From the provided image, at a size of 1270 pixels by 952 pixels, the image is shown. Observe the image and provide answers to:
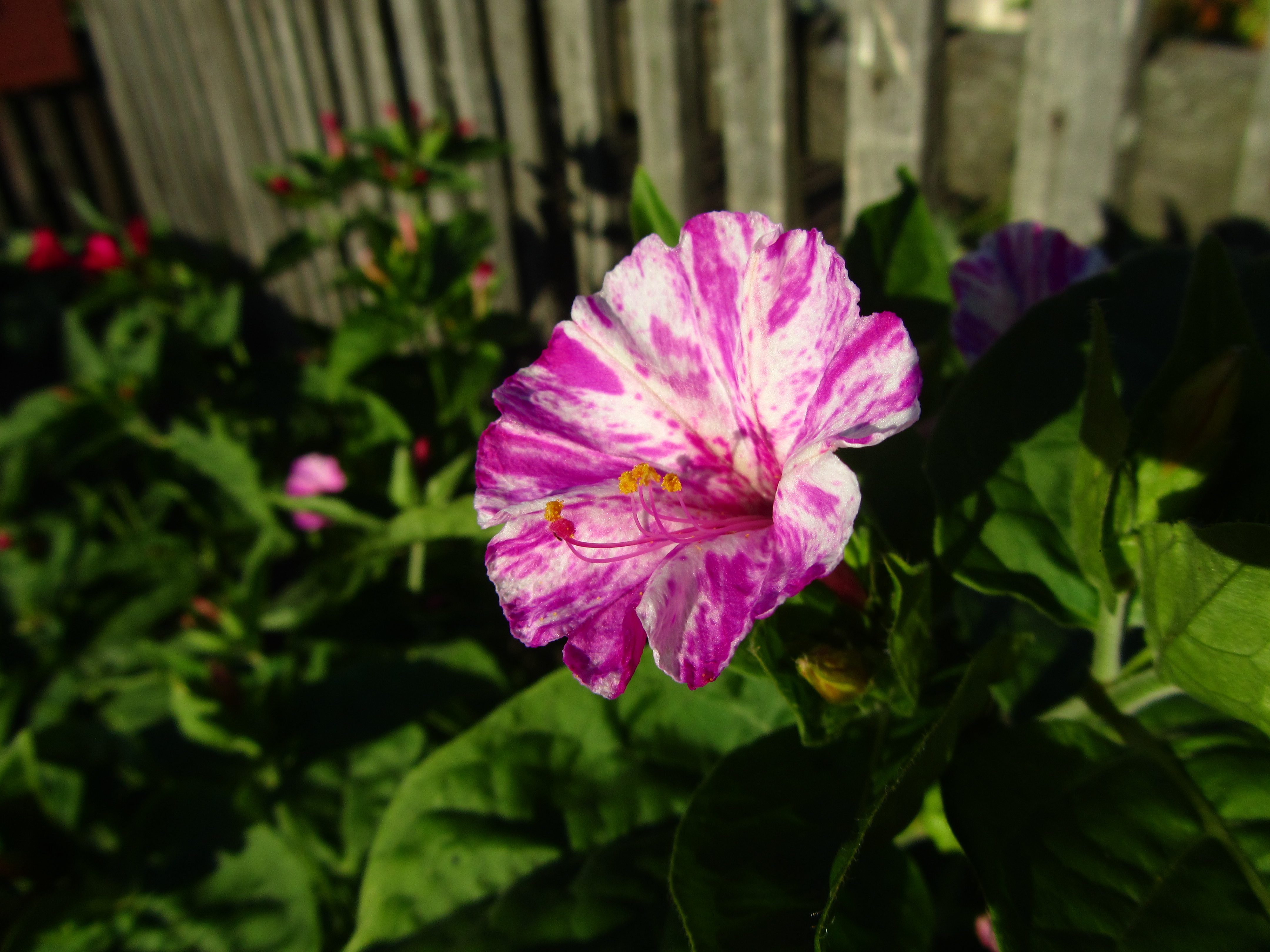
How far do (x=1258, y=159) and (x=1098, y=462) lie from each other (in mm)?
1783

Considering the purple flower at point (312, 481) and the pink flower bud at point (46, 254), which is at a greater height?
the pink flower bud at point (46, 254)

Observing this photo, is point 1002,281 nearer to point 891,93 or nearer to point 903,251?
point 903,251

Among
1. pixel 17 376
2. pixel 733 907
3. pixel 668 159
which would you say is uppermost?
pixel 668 159

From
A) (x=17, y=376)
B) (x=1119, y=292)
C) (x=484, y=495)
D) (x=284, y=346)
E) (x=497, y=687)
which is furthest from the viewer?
(x=17, y=376)

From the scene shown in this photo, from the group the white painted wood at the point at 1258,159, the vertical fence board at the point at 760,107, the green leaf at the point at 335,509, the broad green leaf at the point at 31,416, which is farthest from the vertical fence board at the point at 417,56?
the white painted wood at the point at 1258,159

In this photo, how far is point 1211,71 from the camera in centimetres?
300

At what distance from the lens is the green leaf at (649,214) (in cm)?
96

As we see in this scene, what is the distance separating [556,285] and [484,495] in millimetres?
2888

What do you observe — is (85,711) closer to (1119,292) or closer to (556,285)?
(556,285)

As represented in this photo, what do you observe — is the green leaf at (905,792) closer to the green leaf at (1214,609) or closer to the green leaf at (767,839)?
the green leaf at (767,839)

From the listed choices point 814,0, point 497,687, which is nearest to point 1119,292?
point 497,687

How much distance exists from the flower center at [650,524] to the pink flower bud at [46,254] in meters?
3.48

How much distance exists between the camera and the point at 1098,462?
2.33 feet

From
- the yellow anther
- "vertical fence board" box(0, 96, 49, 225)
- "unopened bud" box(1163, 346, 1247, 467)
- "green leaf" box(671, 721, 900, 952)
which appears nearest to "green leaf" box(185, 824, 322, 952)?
"green leaf" box(671, 721, 900, 952)
